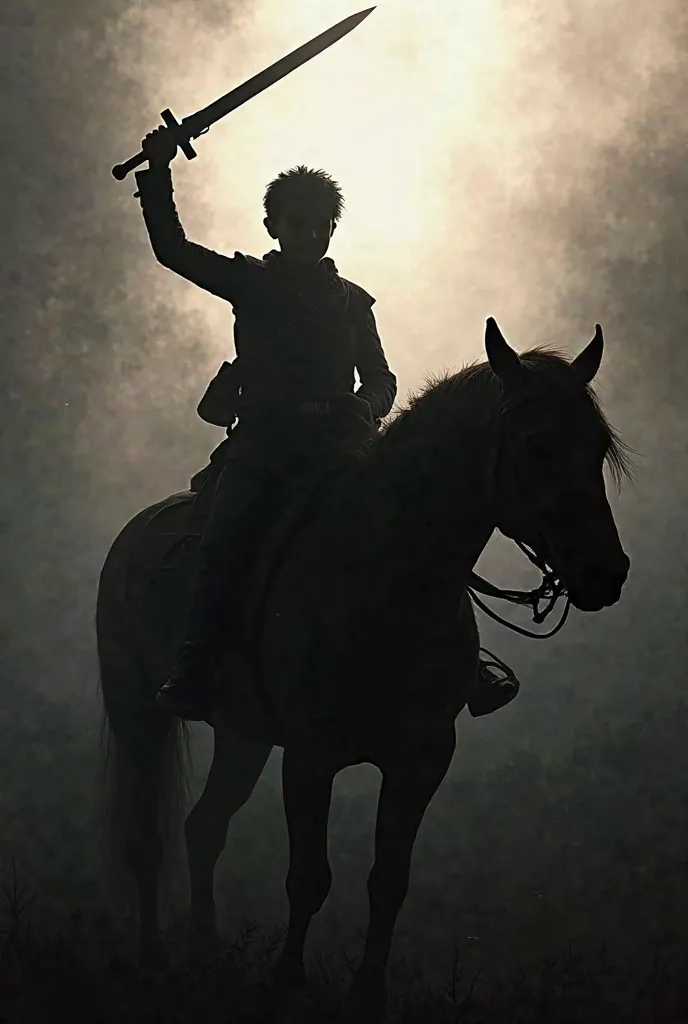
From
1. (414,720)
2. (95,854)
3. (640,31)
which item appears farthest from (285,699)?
(640,31)

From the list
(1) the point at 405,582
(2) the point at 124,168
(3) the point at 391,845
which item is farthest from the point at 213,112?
(3) the point at 391,845

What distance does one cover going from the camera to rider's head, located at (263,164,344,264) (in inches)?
111

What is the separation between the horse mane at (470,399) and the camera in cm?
221

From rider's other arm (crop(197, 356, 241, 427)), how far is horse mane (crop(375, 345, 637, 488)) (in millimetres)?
557

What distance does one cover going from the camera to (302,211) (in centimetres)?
282

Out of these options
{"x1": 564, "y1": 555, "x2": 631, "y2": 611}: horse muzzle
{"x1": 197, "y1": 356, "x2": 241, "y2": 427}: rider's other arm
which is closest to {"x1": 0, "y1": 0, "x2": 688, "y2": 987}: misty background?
{"x1": 197, "y1": 356, "x2": 241, "y2": 427}: rider's other arm

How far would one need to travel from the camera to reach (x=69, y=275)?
5.19m

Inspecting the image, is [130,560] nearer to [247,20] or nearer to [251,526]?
[251,526]

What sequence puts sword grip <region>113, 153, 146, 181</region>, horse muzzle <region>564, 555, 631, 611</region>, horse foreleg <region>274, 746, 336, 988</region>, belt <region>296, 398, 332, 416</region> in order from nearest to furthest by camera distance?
1. horse muzzle <region>564, 555, 631, 611</region>
2. horse foreleg <region>274, 746, 336, 988</region>
3. sword grip <region>113, 153, 146, 181</region>
4. belt <region>296, 398, 332, 416</region>

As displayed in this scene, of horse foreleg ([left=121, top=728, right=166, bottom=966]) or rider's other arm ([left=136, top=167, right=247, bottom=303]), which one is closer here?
rider's other arm ([left=136, top=167, right=247, bottom=303])

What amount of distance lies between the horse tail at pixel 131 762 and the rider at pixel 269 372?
0.58 metres

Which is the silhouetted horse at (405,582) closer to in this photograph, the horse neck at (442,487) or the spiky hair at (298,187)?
the horse neck at (442,487)

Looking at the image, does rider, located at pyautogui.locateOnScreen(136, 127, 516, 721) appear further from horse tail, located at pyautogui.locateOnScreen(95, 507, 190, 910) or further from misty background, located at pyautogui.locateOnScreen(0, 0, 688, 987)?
misty background, located at pyautogui.locateOnScreen(0, 0, 688, 987)

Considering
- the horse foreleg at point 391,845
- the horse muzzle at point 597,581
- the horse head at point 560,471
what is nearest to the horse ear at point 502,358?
the horse head at point 560,471
